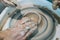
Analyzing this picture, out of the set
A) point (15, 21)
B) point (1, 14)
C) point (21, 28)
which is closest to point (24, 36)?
→ point (21, 28)

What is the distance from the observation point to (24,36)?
775mm

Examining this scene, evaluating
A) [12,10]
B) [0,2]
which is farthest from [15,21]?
[0,2]

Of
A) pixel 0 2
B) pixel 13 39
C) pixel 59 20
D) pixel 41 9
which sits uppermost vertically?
pixel 0 2

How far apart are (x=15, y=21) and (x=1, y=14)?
13 cm

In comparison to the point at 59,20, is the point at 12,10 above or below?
above

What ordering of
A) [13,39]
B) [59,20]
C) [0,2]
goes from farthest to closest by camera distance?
1. [0,2]
2. [59,20]
3. [13,39]

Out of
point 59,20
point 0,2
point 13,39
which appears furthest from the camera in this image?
point 0,2

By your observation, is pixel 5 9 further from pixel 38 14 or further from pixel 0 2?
pixel 38 14

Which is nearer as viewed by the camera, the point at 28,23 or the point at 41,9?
the point at 28,23

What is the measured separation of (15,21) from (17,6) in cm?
11

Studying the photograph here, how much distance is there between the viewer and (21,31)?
790 millimetres

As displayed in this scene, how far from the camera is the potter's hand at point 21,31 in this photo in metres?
0.77

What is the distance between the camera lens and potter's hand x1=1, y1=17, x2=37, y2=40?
0.77 meters

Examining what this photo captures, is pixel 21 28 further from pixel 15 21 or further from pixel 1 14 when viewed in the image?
pixel 1 14
